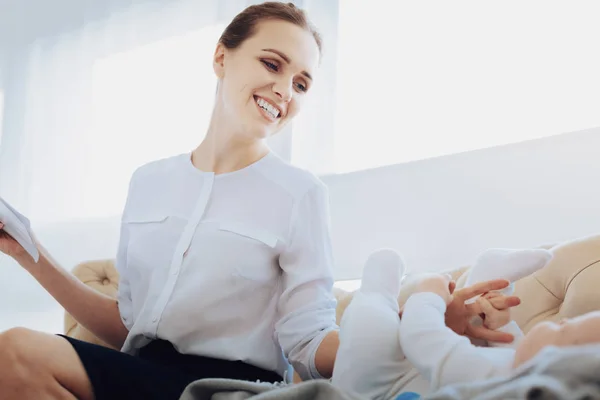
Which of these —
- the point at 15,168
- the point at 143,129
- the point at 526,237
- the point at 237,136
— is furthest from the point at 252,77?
the point at 15,168

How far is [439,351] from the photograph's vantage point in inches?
32.7

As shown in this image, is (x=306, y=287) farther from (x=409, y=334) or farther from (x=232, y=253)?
(x=409, y=334)

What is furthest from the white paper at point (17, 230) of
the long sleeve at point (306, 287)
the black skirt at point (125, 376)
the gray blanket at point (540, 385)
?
the gray blanket at point (540, 385)

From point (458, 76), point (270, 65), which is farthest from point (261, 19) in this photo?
point (458, 76)

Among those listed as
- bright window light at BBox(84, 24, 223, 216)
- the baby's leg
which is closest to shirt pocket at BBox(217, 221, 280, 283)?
the baby's leg

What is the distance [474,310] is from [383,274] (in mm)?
150

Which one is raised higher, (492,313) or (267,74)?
(267,74)

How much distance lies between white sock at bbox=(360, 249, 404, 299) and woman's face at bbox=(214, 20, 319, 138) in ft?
1.69

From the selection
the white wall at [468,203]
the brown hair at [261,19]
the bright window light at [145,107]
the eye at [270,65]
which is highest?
the bright window light at [145,107]

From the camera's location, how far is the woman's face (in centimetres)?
143

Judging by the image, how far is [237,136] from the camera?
4.81 feet

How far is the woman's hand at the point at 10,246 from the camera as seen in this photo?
131 cm

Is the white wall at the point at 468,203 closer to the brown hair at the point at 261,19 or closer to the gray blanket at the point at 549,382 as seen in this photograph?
the brown hair at the point at 261,19

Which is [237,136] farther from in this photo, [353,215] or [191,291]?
[353,215]
